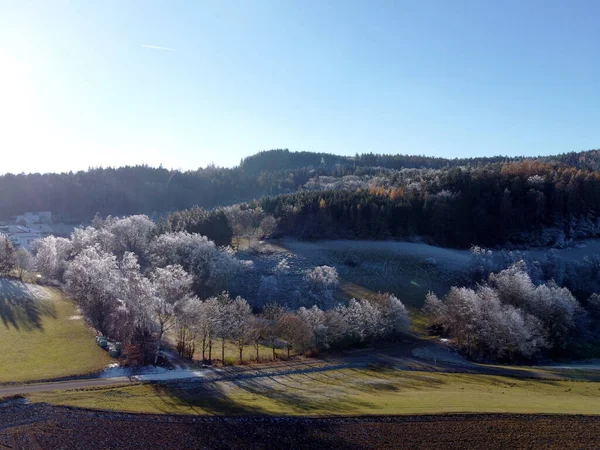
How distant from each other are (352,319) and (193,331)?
20.6 m

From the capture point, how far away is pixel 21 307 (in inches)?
2421

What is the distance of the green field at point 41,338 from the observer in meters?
39.8

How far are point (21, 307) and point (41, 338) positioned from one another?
1446 centimetres

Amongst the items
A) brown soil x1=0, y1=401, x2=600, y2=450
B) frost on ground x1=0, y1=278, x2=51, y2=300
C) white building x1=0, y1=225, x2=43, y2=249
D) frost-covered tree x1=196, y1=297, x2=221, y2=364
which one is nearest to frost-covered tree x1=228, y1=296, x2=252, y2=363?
frost-covered tree x1=196, y1=297, x2=221, y2=364

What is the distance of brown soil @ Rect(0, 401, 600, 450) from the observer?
1004 inches

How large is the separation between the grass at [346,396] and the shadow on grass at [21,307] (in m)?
27.2

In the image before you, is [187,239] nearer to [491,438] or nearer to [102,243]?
[102,243]

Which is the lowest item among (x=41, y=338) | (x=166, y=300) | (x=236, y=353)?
(x=236, y=353)

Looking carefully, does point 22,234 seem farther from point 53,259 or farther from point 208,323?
point 208,323

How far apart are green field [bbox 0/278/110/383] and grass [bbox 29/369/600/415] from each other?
820 centimetres

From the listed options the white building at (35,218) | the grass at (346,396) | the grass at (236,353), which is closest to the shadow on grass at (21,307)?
the grass at (236,353)

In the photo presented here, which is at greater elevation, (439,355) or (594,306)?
(594,306)

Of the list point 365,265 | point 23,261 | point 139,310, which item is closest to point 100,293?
point 139,310

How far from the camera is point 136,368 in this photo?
136ft
